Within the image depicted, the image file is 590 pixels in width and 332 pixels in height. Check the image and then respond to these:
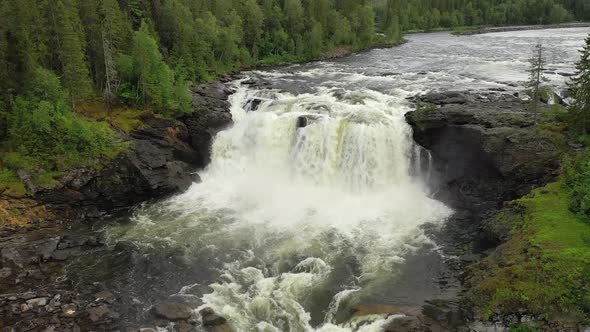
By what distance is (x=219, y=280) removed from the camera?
26594 mm

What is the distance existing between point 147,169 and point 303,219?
15.0m

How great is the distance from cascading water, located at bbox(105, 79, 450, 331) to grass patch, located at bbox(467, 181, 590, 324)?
533 centimetres

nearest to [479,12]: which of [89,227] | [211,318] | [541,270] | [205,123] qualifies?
[205,123]

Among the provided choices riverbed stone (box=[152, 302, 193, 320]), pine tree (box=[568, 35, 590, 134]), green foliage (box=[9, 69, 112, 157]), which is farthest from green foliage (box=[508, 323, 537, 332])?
green foliage (box=[9, 69, 112, 157])

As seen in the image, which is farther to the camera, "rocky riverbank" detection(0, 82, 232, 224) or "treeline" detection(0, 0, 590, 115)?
"treeline" detection(0, 0, 590, 115)

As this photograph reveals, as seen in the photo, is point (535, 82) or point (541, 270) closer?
point (541, 270)

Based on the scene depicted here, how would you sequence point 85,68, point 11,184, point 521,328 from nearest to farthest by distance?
point 521,328, point 11,184, point 85,68

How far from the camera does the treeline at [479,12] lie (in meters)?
150

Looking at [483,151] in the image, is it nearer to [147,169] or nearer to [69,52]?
[147,169]

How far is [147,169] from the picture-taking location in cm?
3869

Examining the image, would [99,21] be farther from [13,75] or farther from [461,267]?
[461,267]

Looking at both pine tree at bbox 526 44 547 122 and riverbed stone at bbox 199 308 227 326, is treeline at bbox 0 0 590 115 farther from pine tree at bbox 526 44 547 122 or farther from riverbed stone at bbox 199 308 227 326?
pine tree at bbox 526 44 547 122

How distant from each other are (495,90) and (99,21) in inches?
1673

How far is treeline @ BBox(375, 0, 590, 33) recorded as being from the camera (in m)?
150
